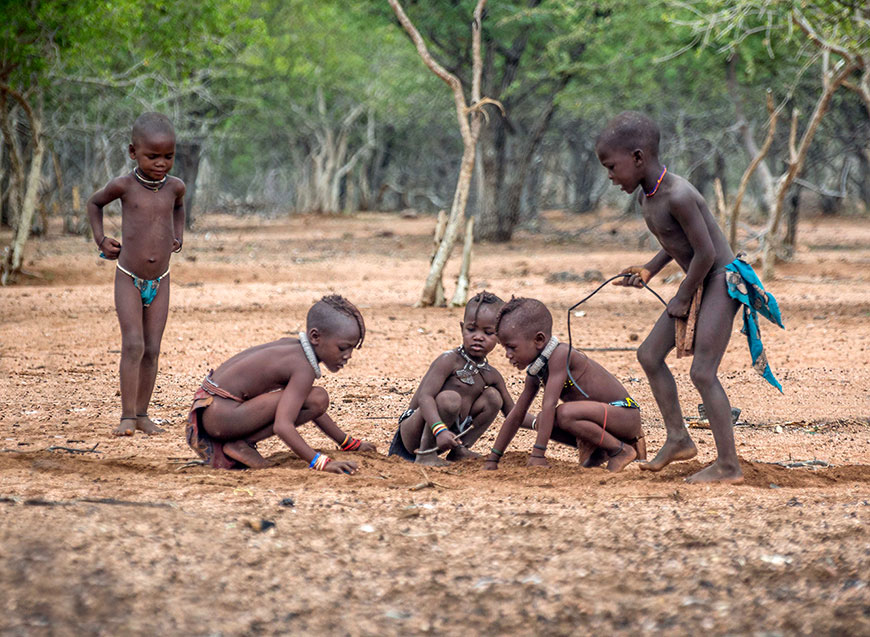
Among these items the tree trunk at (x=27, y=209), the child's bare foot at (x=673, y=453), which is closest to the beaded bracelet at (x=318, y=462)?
the child's bare foot at (x=673, y=453)

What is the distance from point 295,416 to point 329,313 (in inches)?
18.6

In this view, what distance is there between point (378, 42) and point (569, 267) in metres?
18.1

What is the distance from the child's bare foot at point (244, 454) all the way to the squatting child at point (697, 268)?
1.89m

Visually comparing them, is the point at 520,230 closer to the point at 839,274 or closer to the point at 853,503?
the point at 839,274

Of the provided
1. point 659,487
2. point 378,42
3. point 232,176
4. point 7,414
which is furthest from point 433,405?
point 232,176

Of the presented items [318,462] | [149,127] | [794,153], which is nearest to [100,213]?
[149,127]

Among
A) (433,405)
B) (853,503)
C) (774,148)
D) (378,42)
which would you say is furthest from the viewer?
(378,42)

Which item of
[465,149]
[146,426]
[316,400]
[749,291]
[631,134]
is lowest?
[146,426]

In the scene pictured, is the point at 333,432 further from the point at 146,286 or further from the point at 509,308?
the point at 146,286

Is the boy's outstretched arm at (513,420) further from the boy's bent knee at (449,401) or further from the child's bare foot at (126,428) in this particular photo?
the child's bare foot at (126,428)

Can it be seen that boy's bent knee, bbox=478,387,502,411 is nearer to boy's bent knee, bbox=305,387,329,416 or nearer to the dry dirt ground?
the dry dirt ground

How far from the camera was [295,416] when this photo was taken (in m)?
4.32

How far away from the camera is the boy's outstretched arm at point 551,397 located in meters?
4.48

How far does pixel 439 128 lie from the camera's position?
130ft
